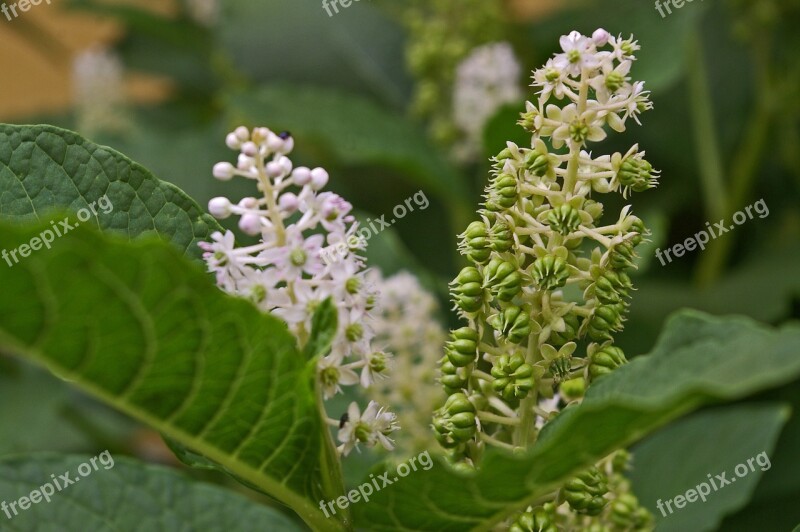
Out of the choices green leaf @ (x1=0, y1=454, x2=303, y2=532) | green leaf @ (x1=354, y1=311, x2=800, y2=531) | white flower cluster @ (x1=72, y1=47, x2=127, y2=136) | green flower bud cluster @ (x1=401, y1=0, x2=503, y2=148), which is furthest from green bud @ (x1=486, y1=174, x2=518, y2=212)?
white flower cluster @ (x1=72, y1=47, x2=127, y2=136)

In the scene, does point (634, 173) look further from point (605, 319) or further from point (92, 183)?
point (92, 183)

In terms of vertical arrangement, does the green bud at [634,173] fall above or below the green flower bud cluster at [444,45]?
below

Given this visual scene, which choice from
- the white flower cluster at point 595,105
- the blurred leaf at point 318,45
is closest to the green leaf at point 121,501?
the white flower cluster at point 595,105

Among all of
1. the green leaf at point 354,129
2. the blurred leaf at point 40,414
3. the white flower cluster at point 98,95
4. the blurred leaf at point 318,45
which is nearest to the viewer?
the green leaf at point 354,129

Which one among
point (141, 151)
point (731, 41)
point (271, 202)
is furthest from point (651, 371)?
point (731, 41)

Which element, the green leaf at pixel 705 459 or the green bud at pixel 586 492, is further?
the green leaf at pixel 705 459

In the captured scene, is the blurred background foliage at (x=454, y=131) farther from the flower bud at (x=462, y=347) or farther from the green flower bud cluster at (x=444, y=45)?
the flower bud at (x=462, y=347)
